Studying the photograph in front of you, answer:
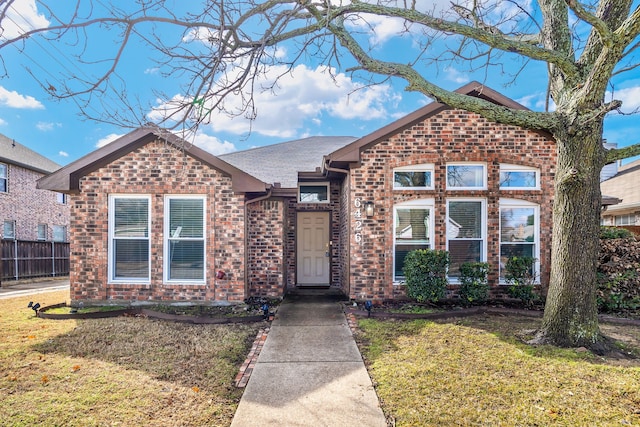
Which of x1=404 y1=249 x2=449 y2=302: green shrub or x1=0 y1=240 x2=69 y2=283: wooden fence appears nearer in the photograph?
x1=404 y1=249 x2=449 y2=302: green shrub

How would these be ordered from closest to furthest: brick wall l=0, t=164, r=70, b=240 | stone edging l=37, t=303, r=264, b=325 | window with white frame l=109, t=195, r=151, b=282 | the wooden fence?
stone edging l=37, t=303, r=264, b=325 < window with white frame l=109, t=195, r=151, b=282 < the wooden fence < brick wall l=0, t=164, r=70, b=240

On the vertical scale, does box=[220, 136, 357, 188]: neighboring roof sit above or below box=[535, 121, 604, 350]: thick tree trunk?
above

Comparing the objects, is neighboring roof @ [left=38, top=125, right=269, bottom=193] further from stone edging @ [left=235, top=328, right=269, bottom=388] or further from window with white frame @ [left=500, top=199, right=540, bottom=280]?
window with white frame @ [left=500, top=199, right=540, bottom=280]

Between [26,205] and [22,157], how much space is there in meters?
2.44

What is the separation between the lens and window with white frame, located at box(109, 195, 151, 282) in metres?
7.51

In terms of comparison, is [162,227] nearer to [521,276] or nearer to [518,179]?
[521,276]

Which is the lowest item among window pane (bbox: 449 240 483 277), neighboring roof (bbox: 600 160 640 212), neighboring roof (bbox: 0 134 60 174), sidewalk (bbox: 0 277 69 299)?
sidewalk (bbox: 0 277 69 299)

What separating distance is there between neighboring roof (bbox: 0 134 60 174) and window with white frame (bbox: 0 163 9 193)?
0.38 m

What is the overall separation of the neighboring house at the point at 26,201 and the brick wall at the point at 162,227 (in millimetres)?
9396

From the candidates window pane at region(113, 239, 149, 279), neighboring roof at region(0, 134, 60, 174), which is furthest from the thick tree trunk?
neighboring roof at region(0, 134, 60, 174)

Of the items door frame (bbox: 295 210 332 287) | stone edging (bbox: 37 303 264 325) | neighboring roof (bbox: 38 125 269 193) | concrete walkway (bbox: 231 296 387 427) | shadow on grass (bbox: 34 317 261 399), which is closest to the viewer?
concrete walkway (bbox: 231 296 387 427)

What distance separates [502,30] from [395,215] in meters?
4.15

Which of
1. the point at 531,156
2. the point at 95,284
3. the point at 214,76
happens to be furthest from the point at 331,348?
the point at 531,156

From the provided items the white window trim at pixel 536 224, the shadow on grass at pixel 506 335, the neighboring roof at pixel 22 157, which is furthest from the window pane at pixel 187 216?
the neighboring roof at pixel 22 157
